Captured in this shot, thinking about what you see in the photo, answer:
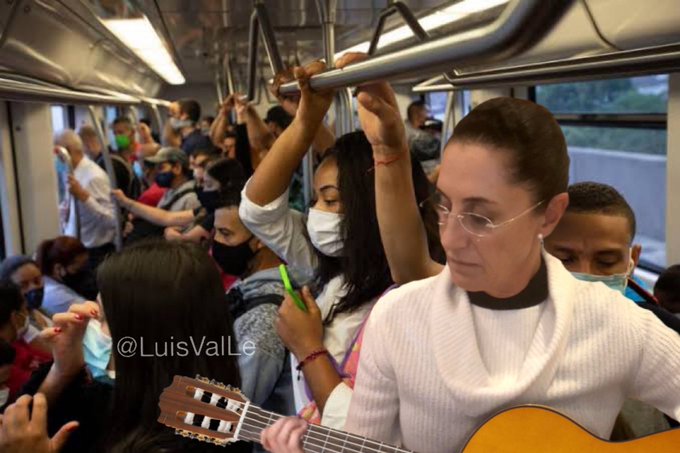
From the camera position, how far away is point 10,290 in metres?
2.79

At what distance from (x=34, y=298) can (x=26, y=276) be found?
0.11m

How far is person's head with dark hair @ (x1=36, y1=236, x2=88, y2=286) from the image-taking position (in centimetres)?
392

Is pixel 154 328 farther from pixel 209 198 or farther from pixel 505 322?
pixel 209 198

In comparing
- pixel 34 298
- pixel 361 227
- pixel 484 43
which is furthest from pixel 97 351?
pixel 34 298

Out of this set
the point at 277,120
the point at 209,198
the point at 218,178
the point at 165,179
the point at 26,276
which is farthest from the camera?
the point at 165,179

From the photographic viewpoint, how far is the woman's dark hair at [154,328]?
4.87 ft

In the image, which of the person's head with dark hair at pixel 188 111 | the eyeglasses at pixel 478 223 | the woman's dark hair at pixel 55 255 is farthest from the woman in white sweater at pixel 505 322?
the person's head with dark hair at pixel 188 111

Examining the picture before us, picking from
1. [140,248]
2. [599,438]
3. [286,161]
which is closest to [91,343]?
[140,248]

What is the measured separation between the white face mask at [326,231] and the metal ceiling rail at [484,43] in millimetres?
845

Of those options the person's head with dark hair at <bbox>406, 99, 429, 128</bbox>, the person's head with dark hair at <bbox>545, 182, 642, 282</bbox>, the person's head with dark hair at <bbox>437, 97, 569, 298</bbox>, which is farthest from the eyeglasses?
the person's head with dark hair at <bbox>406, 99, 429, 128</bbox>

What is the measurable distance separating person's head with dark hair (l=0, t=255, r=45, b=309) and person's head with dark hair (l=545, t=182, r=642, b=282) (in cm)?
268

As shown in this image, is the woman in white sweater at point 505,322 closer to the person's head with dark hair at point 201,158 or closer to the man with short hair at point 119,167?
the person's head with dark hair at point 201,158

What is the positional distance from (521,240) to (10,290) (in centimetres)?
230

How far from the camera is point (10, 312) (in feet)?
9.09
